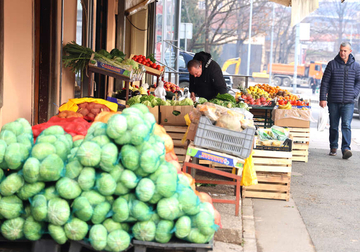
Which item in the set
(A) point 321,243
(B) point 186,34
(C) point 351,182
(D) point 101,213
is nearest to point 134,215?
(D) point 101,213

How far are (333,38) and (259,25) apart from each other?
13474mm

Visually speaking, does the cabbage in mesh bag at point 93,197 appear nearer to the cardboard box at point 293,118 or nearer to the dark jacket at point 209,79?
the dark jacket at point 209,79

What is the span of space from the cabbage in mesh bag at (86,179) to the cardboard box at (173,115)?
3.16 m

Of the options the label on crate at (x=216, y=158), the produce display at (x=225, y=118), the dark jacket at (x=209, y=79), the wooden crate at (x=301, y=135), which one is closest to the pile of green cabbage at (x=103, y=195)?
the label on crate at (x=216, y=158)

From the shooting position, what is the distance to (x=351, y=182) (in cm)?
709

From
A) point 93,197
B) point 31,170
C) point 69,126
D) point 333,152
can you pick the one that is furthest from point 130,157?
point 333,152

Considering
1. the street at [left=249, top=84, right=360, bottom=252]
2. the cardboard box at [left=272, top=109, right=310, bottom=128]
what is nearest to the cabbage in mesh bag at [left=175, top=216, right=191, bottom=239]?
the street at [left=249, top=84, right=360, bottom=252]

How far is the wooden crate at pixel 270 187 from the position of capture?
5.78 m

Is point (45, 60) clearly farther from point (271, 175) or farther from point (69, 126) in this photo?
point (271, 175)

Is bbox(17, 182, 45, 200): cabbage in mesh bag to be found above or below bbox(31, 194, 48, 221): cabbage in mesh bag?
above

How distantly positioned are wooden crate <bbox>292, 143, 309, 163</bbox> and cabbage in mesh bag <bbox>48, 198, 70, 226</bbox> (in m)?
6.13

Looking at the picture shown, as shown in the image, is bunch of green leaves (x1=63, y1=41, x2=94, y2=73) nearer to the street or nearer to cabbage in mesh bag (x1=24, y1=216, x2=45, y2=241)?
the street

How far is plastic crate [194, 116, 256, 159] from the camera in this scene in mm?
4699

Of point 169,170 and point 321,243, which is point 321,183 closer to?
point 321,243
